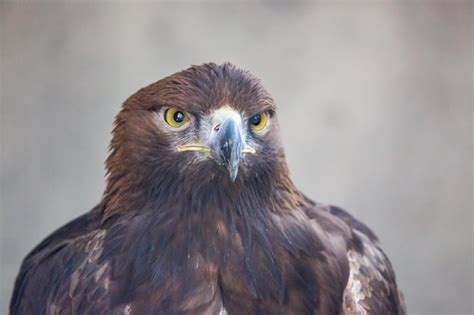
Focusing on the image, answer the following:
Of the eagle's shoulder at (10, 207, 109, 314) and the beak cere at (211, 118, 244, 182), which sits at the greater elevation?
the beak cere at (211, 118, 244, 182)

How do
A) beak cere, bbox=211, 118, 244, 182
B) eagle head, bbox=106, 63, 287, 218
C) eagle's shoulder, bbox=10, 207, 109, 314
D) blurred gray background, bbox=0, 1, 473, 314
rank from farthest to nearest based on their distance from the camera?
blurred gray background, bbox=0, 1, 473, 314
eagle's shoulder, bbox=10, 207, 109, 314
eagle head, bbox=106, 63, 287, 218
beak cere, bbox=211, 118, 244, 182

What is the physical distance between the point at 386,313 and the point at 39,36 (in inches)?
115

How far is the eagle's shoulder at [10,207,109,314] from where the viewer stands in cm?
337

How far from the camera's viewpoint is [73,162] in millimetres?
5660

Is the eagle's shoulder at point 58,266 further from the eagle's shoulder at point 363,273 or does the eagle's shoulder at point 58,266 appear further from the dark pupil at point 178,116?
the eagle's shoulder at point 363,273

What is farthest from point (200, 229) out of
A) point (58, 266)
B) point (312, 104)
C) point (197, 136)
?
point (312, 104)

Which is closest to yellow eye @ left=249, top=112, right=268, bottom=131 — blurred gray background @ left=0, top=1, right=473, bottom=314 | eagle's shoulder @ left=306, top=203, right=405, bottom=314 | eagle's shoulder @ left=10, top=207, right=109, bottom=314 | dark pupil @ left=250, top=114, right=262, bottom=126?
dark pupil @ left=250, top=114, right=262, bottom=126

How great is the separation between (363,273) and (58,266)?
1.14 meters

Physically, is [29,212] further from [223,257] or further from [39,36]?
[223,257]

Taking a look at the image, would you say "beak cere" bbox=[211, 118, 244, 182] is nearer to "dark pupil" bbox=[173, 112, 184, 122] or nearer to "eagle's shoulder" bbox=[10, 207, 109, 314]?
"dark pupil" bbox=[173, 112, 184, 122]

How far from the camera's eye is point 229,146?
3037 millimetres

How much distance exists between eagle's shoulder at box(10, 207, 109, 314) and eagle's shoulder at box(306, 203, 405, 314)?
846 millimetres

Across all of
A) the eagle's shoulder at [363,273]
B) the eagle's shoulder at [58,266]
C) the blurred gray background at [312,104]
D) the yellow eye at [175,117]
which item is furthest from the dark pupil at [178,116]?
the blurred gray background at [312,104]

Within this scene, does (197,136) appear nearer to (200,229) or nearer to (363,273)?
(200,229)
